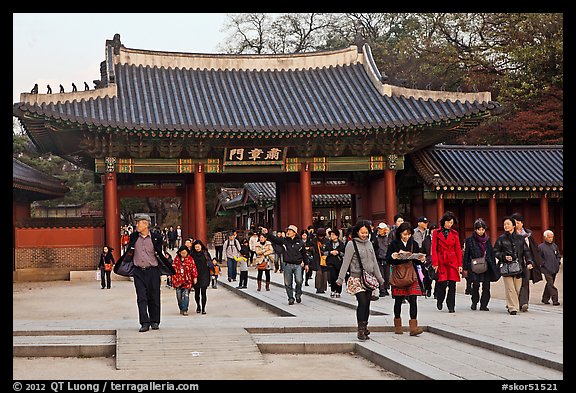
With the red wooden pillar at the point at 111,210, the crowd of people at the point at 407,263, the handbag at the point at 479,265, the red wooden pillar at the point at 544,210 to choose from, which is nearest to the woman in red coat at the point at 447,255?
the crowd of people at the point at 407,263

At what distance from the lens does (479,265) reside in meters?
13.0

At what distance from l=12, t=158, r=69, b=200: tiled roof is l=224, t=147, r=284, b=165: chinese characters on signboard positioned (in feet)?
22.5

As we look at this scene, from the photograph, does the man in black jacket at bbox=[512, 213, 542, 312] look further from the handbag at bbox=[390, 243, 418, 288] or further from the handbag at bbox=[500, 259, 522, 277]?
the handbag at bbox=[390, 243, 418, 288]

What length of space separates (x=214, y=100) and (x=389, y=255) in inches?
694

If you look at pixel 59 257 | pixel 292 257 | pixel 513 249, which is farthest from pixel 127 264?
pixel 59 257

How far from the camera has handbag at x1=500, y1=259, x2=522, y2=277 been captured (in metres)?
12.5

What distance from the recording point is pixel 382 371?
8.44 meters

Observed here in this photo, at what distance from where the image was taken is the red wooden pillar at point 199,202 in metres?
25.5

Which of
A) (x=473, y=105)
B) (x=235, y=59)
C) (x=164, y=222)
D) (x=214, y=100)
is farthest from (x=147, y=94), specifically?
(x=164, y=222)

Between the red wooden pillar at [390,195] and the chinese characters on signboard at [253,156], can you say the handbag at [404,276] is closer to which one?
the red wooden pillar at [390,195]

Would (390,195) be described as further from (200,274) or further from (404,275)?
(404,275)

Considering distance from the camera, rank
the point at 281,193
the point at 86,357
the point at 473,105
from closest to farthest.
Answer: the point at 86,357 < the point at 473,105 < the point at 281,193
